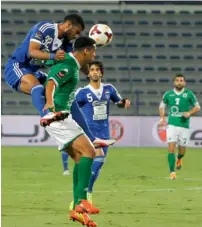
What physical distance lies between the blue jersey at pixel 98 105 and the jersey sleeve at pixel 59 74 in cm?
321

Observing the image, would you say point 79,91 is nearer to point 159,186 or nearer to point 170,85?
point 159,186

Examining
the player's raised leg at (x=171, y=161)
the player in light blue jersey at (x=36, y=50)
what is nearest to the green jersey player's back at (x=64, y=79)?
the player in light blue jersey at (x=36, y=50)

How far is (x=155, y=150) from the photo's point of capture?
25.0 m

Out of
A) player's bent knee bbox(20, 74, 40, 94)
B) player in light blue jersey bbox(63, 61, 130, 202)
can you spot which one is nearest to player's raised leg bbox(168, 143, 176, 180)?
player in light blue jersey bbox(63, 61, 130, 202)

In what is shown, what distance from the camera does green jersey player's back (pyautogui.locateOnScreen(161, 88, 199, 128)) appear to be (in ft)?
56.7

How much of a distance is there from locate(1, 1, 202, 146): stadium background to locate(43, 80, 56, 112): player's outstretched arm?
1982 cm

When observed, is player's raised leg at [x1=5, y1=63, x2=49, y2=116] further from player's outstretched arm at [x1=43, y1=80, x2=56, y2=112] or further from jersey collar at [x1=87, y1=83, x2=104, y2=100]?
jersey collar at [x1=87, y1=83, x2=104, y2=100]

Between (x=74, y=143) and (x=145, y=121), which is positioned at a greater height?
(x=74, y=143)

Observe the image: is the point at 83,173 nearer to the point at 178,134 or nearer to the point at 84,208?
the point at 84,208

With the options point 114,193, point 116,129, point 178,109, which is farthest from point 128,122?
point 114,193

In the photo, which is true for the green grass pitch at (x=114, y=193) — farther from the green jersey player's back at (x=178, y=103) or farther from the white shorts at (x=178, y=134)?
the green jersey player's back at (x=178, y=103)

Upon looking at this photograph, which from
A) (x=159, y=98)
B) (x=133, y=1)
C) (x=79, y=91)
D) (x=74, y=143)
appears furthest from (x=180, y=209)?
(x=133, y=1)

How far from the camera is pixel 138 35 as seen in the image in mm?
29562

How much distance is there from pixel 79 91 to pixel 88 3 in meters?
18.0
